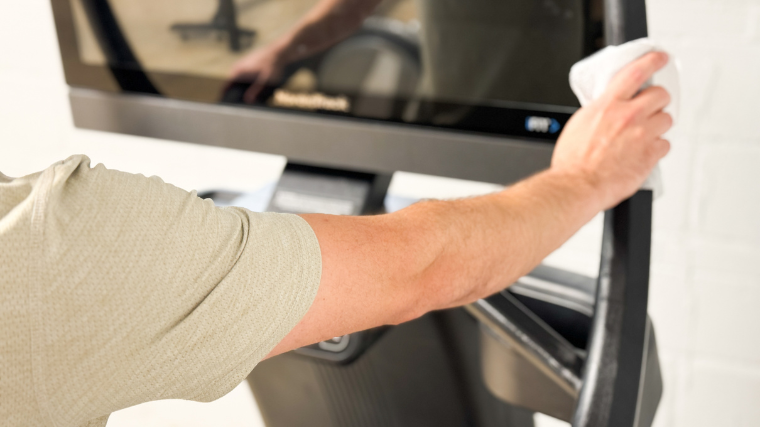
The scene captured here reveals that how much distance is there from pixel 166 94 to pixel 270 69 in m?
0.19

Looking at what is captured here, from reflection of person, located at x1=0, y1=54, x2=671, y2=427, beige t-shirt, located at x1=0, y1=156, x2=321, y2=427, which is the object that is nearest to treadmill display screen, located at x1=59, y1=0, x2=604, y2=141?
reflection of person, located at x1=0, y1=54, x2=671, y2=427

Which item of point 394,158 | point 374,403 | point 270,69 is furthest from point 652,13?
point 374,403

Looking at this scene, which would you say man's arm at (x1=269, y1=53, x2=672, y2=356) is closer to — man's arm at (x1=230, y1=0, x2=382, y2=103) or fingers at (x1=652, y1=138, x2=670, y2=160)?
fingers at (x1=652, y1=138, x2=670, y2=160)

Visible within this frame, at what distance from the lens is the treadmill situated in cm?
63

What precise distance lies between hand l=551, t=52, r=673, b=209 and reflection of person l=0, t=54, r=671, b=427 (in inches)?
7.1

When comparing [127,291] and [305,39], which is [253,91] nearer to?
[305,39]

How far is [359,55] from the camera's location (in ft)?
2.66

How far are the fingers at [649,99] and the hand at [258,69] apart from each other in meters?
0.47

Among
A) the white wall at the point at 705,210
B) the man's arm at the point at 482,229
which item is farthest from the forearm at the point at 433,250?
the white wall at the point at 705,210

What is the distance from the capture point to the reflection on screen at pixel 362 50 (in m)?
0.72

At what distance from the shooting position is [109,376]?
0.45 m

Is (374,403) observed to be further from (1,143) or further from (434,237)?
(1,143)

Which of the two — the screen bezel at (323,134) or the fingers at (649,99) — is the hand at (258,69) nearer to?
the screen bezel at (323,134)

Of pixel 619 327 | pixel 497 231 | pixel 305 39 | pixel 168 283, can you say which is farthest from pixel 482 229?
pixel 305 39
